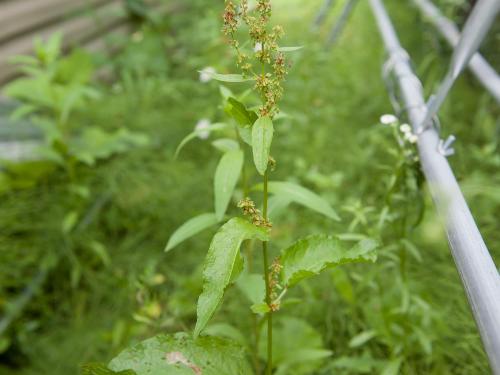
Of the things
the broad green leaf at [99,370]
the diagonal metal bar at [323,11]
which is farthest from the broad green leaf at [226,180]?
the diagonal metal bar at [323,11]

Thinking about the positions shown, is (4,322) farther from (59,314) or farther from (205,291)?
(205,291)

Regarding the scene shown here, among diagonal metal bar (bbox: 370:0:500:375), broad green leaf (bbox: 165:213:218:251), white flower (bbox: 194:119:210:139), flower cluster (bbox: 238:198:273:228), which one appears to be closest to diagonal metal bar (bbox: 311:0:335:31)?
white flower (bbox: 194:119:210:139)

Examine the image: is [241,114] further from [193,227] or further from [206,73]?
[193,227]

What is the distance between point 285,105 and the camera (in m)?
3.20

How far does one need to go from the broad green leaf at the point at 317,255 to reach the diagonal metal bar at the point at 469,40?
0.44m

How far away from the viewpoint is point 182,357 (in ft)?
3.56

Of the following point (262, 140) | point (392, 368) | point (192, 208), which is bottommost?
point (392, 368)

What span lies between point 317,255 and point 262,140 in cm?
34

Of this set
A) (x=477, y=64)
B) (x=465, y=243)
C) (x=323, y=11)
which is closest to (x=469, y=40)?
(x=465, y=243)

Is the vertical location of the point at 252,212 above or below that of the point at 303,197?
below

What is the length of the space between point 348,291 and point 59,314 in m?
1.48

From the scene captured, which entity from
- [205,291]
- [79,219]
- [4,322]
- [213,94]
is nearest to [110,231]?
[79,219]

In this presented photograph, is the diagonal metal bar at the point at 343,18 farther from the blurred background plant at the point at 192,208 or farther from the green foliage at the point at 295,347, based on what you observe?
the green foliage at the point at 295,347

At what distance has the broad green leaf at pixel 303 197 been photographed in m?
1.36
